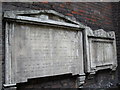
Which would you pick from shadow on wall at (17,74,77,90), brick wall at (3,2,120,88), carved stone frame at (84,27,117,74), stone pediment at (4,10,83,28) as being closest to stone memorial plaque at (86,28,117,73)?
carved stone frame at (84,27,117,74)

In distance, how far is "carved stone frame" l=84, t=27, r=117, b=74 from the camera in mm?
2963

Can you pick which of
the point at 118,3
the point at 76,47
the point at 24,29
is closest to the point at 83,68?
the point at 76,47

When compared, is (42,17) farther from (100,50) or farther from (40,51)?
(100,50)

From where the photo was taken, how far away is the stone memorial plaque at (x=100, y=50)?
3.05m

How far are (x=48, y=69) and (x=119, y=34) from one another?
2.91 m

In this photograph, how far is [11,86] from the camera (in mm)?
1978

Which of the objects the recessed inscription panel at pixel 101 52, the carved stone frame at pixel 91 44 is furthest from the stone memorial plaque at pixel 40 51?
the recessed inscription panel at pixel 101 52

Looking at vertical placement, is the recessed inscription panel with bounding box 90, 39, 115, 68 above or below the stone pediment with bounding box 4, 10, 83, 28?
below

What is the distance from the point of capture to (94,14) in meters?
3.54

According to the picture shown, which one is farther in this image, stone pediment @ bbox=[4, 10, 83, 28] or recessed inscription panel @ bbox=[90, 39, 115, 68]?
recessed inscription panel @ bbox=[90, 39, 115, 68]

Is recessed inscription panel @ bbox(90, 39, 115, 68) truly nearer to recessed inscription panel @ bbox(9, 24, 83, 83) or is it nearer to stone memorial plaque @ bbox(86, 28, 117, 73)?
stone memorial plaque @ bbox(86, 28, 117, 73)

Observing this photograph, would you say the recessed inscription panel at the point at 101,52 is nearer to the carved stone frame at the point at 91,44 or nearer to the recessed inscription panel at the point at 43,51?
the carved stone frame at the point at 91,44

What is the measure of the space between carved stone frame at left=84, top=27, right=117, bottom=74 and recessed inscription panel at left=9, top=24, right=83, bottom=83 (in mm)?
171

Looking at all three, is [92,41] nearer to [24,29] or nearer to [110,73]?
[110,73]
